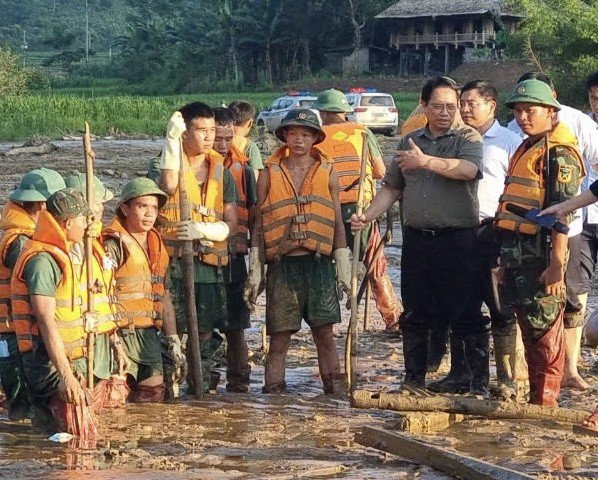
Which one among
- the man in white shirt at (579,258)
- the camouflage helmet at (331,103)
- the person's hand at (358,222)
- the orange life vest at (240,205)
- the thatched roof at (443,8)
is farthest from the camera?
the thatched roof at (443,8)

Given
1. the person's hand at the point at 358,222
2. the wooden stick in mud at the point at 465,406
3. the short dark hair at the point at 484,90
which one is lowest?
the wooden stick in mud at the point at 465,406

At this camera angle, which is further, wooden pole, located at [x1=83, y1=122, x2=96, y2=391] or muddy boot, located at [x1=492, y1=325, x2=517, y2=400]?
muddy boot, located at [x1=492, y1=325, x2=517, y2=400]

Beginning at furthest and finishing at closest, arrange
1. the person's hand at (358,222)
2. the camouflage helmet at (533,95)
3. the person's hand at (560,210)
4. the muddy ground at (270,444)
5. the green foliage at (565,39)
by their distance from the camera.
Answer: the green foliage at (565,39) → the person's hand at (358,222) → the camouflage helmet at (533,95) → the person's hand at (560,210) → the muddy ground at (270,444)

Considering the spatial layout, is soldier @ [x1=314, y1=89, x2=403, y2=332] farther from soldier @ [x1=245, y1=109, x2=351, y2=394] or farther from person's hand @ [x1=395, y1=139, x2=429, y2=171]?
person's hand @ [x1=395, y1=139, x2=429, y2=171]

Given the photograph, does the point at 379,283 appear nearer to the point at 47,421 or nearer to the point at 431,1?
the point at 47,421

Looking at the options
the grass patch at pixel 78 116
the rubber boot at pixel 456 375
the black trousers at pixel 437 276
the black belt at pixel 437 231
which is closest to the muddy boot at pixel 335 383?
the rubber boot at pixel 456 375

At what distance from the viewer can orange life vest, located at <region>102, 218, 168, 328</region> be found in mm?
7945

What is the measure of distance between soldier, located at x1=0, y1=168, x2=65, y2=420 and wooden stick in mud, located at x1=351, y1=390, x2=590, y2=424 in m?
1.95

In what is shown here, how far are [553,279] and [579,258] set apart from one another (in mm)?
924

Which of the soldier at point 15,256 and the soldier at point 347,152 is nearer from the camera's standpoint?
the soldier at point 15,256

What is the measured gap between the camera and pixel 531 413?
24.7 ft

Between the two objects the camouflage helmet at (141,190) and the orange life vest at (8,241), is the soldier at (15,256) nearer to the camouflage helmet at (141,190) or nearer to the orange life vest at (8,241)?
the orange life vest at (8,241)

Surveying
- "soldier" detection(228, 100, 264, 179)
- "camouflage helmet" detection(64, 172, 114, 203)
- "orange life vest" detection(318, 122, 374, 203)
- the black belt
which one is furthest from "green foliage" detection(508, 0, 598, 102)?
"camouflage helmet" detection(64, 172, 114, 203)

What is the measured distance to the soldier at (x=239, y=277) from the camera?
8.88m
